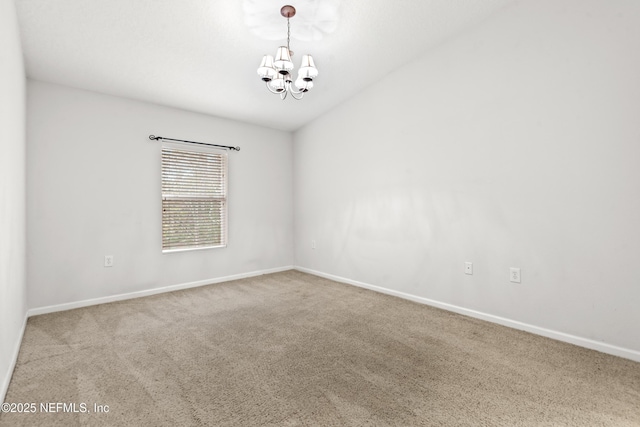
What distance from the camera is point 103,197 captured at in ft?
11.1

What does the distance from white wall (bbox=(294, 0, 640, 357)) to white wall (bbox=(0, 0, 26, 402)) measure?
3230 mm

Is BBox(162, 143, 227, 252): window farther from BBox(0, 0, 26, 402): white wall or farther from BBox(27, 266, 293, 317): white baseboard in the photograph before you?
BBox(0, 0, 26, 402): white wall

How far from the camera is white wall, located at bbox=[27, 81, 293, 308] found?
305 cm

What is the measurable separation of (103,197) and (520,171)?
4.33m

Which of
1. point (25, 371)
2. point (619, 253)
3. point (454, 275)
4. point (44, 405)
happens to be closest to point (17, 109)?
point (25, 371)

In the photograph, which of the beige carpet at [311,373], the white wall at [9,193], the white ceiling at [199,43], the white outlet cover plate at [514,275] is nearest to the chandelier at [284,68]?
the white ceiling at [199,43]

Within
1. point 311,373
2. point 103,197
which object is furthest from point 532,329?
point 103,197

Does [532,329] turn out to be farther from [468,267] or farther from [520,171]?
[520,171]

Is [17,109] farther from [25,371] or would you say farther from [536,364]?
[536,364]

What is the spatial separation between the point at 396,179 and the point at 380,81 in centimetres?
125

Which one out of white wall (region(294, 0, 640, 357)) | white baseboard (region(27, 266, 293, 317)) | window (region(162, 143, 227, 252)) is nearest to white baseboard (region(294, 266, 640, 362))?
white wall (region(294, 0, 640, 357))

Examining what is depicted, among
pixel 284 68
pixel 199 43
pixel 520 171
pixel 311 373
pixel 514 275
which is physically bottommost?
pixel 311 373

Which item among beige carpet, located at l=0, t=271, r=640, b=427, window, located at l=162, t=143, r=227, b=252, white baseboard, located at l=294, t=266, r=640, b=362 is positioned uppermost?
window, located at l=162, t=143, r=227, b=252

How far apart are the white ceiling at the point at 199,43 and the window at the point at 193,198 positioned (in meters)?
0.81
